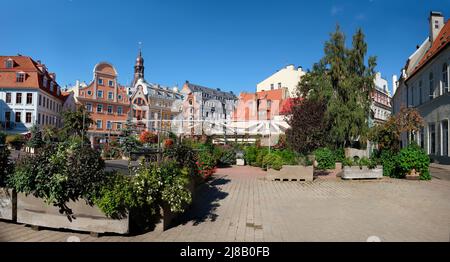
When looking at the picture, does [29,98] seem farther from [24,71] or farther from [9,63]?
[9,63]

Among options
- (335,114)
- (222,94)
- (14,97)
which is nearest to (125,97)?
(14,97)

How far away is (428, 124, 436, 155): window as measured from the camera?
2217 cm

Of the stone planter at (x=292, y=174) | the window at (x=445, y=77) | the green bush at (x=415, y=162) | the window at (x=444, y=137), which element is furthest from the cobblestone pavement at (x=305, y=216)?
the window at (x=445, y=77)

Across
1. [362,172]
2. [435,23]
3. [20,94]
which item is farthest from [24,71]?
[435,23]

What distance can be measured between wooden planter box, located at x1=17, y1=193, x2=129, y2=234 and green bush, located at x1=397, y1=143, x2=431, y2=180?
42.7 ft

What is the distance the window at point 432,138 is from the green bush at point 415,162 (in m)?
11.3

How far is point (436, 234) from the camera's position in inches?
213

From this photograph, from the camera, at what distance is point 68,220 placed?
5188mm

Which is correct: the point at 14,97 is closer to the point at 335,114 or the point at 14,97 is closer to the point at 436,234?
the point at 335,114

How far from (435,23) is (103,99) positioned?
161ft

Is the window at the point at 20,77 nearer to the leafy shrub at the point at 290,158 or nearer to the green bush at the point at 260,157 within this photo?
the green bush at the point at 260,157

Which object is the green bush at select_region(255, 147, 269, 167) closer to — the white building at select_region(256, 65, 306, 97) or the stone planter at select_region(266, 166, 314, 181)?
the stone planter at select_region(266, 166, 314, 181)
